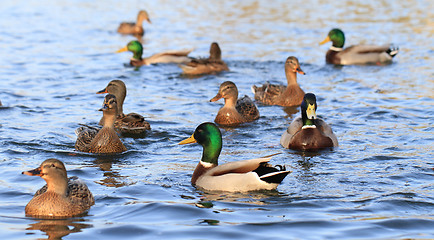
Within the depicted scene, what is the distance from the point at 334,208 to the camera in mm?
7855

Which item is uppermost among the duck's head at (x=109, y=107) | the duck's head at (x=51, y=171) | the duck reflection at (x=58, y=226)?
the duck's head at (x=109, y=107)

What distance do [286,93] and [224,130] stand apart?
266 centimetres

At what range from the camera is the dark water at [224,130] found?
747 cm

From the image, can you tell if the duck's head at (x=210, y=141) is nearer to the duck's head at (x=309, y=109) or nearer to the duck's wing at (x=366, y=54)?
the duck's head at (x=309, y=109)

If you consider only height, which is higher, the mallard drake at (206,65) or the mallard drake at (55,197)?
the mallard drake at (206,65)

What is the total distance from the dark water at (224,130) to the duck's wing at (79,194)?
5.7 inches

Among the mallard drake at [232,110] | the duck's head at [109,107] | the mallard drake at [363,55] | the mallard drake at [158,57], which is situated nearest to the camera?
the duck's head at [109,107]

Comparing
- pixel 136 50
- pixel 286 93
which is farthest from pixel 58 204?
pixel 136 50

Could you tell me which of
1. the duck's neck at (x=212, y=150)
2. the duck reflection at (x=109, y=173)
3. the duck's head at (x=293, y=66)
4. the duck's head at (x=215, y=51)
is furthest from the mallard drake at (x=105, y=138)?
the duck's head at (x=215, y=51)

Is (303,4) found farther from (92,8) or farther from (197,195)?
(197,195)

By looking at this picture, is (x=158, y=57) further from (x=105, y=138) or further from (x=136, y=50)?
(x=105, y=138)

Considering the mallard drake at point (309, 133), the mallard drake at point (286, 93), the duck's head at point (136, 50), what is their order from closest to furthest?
1. the mallard drake at point (309, 133)
2. the mallard drake at point (286, 93)
3. the duck's head at point (136, 50)

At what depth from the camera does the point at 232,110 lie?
12.7 m

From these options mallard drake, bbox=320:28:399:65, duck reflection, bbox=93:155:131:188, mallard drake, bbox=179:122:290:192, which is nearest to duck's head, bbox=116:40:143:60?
mallard drake, bbox=320:28:399:65
